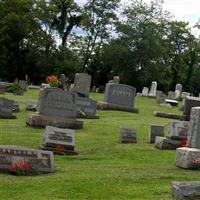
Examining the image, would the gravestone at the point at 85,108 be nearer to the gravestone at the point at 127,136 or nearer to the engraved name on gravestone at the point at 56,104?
the engraved name on gravestone at the point at 56,104

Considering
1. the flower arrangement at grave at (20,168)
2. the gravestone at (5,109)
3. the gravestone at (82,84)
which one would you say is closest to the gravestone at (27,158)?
the flower arrangement at grave at (20,168)

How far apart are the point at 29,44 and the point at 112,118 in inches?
1677

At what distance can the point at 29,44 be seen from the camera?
214ft

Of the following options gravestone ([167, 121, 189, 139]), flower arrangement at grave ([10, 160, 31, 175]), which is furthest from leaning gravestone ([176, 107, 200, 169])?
flower arrangement at grave ([10, 160, 31, 175])

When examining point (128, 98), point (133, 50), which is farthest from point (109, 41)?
point (128, 98)

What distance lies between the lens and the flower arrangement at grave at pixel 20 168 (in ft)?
35.0

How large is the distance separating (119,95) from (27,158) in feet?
58.3

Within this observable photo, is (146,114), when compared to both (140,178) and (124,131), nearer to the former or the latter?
(124,131)

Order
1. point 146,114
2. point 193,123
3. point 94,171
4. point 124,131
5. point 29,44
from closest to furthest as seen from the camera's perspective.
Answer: point 94,171, point 193,123, point 124,131, point 146,114, point 29,44

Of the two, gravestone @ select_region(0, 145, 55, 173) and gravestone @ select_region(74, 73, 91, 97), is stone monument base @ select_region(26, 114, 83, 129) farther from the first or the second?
gravestone @ select_region(0, 145, 55, 173)

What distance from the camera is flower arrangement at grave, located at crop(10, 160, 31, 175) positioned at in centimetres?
1067

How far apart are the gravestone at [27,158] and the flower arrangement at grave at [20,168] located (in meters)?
0.06

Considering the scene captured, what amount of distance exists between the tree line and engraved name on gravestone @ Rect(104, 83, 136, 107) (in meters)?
28.2

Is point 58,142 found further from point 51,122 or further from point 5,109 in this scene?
point 5,109
